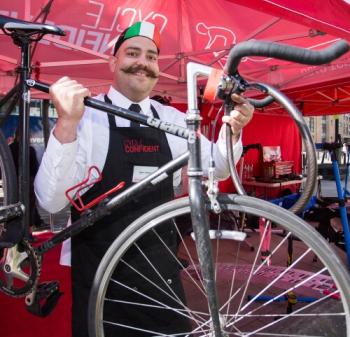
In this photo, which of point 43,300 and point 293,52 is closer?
point 293,52

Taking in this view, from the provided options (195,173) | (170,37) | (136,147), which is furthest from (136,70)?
(170,37)

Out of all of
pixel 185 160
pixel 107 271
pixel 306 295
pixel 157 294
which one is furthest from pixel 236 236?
pixel 306 295

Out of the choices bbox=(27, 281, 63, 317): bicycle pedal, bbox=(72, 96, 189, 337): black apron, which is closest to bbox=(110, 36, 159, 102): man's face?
bbox=(72, 96, 189, 337): black apron

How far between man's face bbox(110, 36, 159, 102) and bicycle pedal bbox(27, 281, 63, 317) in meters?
0.79

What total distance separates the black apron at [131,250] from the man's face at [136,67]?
6.1 inches

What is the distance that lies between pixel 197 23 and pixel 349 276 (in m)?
3.23

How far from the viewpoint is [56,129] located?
1.04m

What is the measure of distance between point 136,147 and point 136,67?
1.04 ft

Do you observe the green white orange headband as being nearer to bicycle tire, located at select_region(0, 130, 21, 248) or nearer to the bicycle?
the bicycle

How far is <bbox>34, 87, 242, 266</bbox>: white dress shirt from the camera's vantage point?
1.03 metres

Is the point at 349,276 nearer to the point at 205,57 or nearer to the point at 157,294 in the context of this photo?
the point at 157,294

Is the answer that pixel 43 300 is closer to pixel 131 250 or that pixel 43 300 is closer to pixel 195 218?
pixel 131 250

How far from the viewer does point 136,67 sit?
4.35 feet

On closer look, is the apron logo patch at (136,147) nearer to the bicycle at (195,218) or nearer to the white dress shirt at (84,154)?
the white dress shirt at (84,154)
